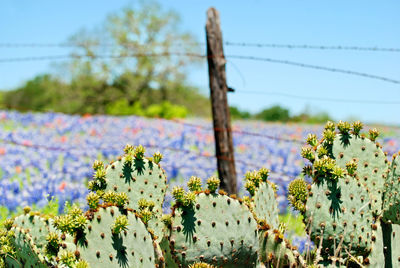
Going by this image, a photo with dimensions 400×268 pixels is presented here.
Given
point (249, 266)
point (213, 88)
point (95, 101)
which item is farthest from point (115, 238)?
point (95, 101)

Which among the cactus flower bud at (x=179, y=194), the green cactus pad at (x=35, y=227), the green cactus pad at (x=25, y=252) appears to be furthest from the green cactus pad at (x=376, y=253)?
the green cactus pad at (x=35, y=227)

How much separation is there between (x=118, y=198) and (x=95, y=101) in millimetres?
40929

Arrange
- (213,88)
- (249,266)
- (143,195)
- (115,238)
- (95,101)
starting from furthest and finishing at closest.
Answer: (95,101)
(213,88)
(143,195)
(249,266)
(115,238)

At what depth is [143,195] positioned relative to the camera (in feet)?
9.34

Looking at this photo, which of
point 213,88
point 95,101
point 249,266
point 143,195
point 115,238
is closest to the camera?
point 115,238

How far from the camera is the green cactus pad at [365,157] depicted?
288 cm

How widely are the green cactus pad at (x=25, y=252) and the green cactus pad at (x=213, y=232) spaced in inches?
28.2

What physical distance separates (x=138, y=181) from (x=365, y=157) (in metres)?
1.47

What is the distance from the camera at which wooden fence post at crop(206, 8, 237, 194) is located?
5238 millimetres

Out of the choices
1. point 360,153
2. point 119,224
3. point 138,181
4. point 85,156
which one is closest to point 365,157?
point 360,153

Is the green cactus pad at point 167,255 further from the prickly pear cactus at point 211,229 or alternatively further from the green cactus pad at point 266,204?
the green cactus pad at point 266,204

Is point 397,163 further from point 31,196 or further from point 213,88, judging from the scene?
point 31,196

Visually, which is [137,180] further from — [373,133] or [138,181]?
[373,133]

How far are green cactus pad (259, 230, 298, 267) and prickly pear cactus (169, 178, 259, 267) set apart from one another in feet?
0.38
